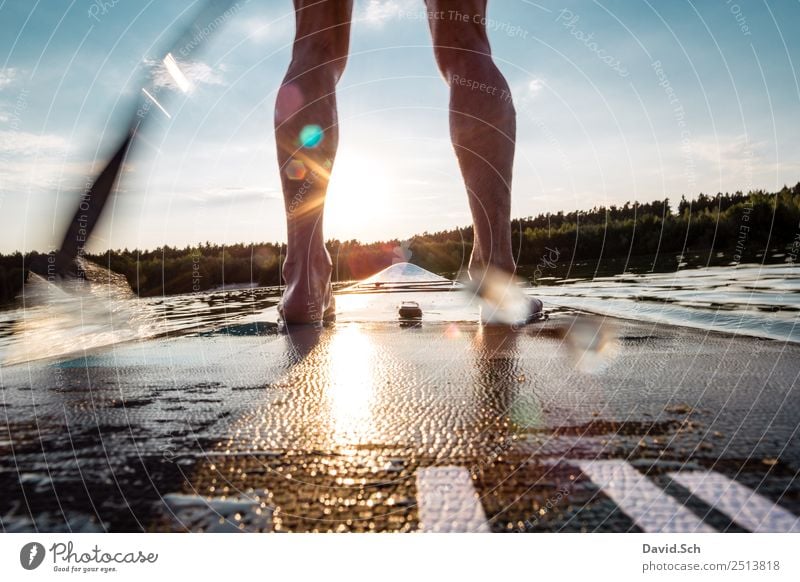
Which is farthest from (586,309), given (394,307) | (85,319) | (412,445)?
(85,319)

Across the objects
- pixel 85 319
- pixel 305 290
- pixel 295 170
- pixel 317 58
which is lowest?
pixel 85 319

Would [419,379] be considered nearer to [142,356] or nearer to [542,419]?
[542,419]

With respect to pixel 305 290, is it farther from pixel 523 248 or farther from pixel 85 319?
pixel 523 248

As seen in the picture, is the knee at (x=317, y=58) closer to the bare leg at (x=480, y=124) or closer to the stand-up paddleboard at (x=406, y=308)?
the bare leg at (x=480, y=124)

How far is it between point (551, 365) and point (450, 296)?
284 cm

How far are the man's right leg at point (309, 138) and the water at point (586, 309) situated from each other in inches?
24.6

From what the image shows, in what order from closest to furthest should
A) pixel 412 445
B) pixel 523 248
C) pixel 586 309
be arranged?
pixel 412 445 → pixel 586 309 → pixel 523 248

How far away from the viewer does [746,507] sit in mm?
887

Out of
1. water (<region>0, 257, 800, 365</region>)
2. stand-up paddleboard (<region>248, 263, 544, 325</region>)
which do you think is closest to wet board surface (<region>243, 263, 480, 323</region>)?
stand-up paddleboard (<region>248, 263, 544, 325</region>)

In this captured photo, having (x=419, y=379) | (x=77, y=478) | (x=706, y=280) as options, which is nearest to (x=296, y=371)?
(x=419, y=379)

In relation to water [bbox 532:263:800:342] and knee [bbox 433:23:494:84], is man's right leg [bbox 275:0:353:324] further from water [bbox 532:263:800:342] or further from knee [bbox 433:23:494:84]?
water [bbox 532:263:800:342]

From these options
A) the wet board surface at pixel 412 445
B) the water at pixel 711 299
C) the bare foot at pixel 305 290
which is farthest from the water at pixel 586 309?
the wet board surface at pixel 412 445

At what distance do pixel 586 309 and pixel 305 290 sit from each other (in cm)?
165

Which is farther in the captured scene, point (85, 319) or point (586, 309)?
point (85, 319)
